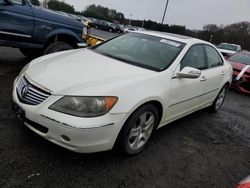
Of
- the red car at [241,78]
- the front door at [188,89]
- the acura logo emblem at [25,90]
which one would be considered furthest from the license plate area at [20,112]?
the red car at [241,78]

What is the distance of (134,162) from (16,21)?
13.2 ft

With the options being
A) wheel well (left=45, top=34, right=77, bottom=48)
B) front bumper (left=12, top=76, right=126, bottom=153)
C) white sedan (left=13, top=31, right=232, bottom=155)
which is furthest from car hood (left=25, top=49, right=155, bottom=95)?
wheel well (left=45, top=34, right=77, bottom=48)

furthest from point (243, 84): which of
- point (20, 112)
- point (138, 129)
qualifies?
point (20, 112)

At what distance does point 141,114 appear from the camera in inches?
123

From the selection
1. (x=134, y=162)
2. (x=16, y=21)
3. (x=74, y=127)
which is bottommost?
(x=134, y=162)

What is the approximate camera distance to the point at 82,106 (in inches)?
105

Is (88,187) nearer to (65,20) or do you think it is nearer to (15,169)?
(15,169)

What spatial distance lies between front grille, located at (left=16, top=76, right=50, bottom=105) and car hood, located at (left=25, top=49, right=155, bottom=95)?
0.07 metres

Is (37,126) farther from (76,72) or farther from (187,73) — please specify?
(187,73)

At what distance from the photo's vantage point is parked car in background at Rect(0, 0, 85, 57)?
5422mm

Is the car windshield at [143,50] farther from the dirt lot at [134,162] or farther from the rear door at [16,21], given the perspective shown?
the rear door at [16,21]

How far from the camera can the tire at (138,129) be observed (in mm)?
2991

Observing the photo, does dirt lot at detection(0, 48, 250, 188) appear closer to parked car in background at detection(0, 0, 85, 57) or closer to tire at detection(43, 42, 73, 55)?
parked car in background at detection(0, 0, 85, 57)

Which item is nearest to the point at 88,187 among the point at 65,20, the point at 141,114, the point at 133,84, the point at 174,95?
the point at 141,114
